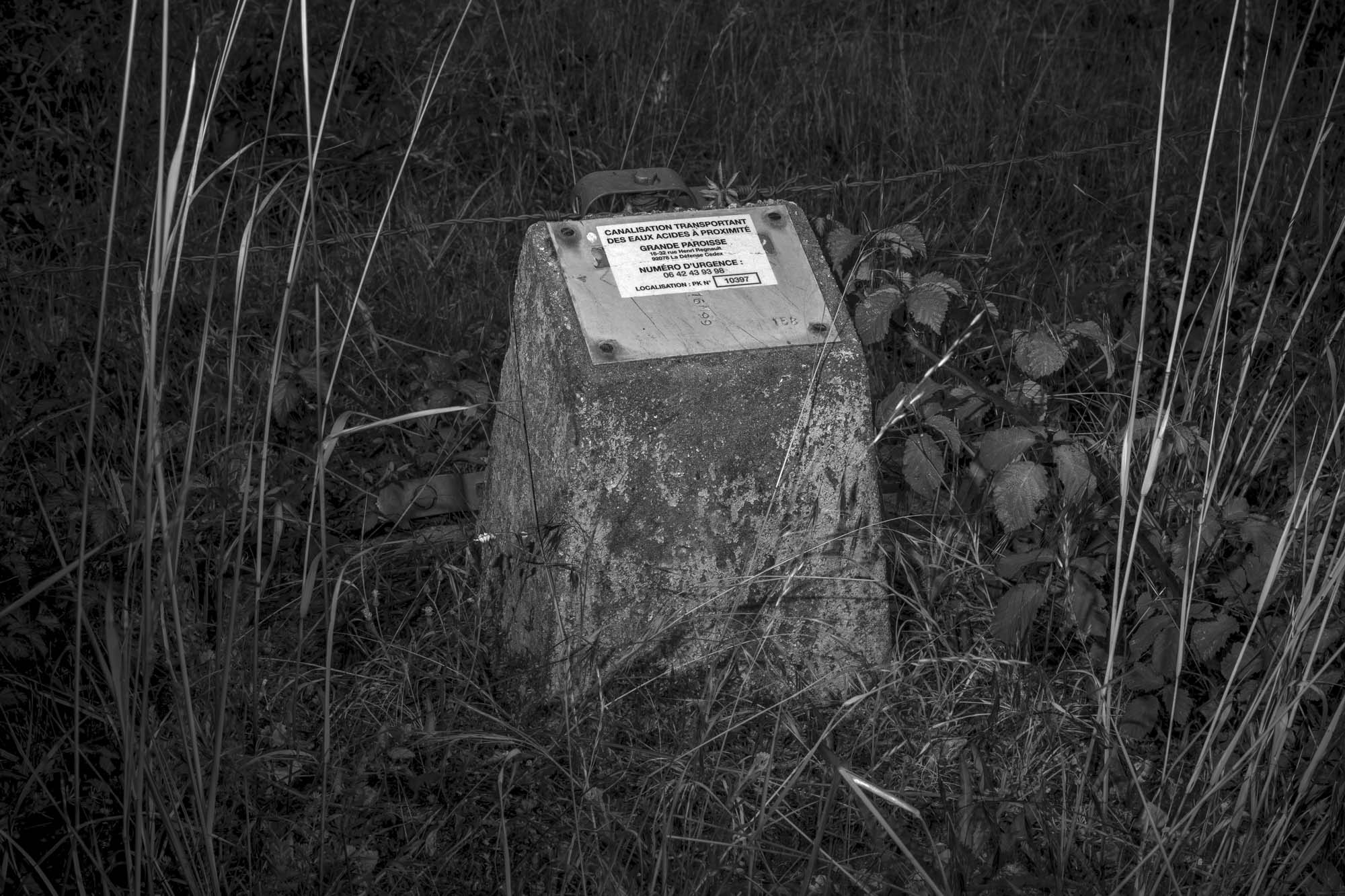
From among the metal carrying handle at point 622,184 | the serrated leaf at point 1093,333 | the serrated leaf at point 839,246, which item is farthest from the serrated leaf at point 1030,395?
the metal carrying handle at point 622,184

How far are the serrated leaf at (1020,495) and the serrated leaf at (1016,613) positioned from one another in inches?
4.7

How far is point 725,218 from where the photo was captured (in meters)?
2.28

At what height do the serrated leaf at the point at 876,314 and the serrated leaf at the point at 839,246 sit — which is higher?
the serrated leaf at the point at 839,246

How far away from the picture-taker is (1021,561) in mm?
2305

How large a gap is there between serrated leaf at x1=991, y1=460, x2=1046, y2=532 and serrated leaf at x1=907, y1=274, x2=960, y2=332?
0.33m

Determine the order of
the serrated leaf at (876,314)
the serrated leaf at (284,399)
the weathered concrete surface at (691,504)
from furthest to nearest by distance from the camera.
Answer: the serrated leaf at (284,399)
the serrated leaf at (876,314)
the weathered concrete surface at (691,504)

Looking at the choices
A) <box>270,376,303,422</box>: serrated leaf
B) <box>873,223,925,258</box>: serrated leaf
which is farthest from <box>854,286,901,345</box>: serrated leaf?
<box>270,376,303,422</box>: serrated leaf

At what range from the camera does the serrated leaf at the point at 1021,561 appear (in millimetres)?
2299

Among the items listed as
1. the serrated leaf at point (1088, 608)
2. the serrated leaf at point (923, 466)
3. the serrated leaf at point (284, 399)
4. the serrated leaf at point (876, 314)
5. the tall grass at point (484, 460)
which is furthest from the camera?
the serrated leaf at point (284, 399)

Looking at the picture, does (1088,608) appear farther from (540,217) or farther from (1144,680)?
(540,217)

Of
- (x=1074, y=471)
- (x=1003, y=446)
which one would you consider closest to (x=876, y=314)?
(x=1003, y=446)

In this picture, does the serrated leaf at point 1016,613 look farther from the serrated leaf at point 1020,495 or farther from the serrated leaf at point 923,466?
the serrated leaf at point 923,466

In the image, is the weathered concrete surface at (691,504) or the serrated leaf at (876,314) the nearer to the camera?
the weathered concrete surface at (691,504)

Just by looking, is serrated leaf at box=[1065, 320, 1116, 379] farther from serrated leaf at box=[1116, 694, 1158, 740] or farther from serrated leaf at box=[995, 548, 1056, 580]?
serrated leaf at box=[1116, 694, 1158, 740]
